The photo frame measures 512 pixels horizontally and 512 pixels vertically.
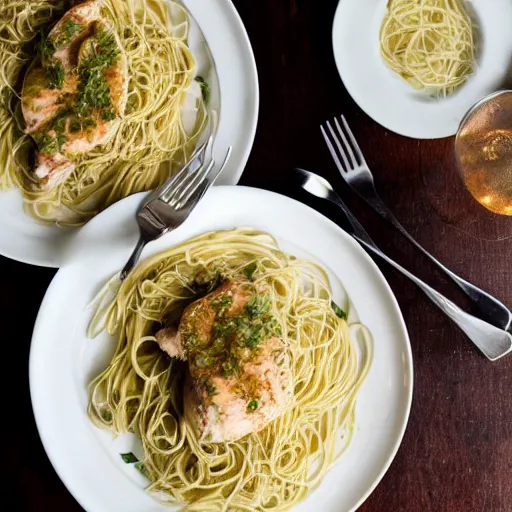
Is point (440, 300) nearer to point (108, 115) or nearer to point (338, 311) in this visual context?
point (338, 311)

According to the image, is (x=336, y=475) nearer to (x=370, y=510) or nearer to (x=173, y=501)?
(x=370, y=510)

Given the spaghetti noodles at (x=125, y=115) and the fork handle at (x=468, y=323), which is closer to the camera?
the spaghetti noodles at (x=125, y=115)

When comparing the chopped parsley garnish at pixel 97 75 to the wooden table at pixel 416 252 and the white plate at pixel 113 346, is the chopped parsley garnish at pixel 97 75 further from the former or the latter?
the wooden table at pixel 416 252

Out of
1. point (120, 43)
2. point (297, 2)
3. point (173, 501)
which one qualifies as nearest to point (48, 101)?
point (120, 43)

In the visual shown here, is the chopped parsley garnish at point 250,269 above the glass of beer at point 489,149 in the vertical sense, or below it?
above

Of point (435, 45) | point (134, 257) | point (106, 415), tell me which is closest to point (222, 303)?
point (134, 257)

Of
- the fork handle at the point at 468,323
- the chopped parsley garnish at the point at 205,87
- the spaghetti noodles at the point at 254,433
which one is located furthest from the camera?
the fork handle at the point at 468,323

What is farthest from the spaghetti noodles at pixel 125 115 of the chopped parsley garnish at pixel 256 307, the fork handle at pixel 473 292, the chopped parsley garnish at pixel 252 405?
the chopped parsley garnish at pixel 252 405
